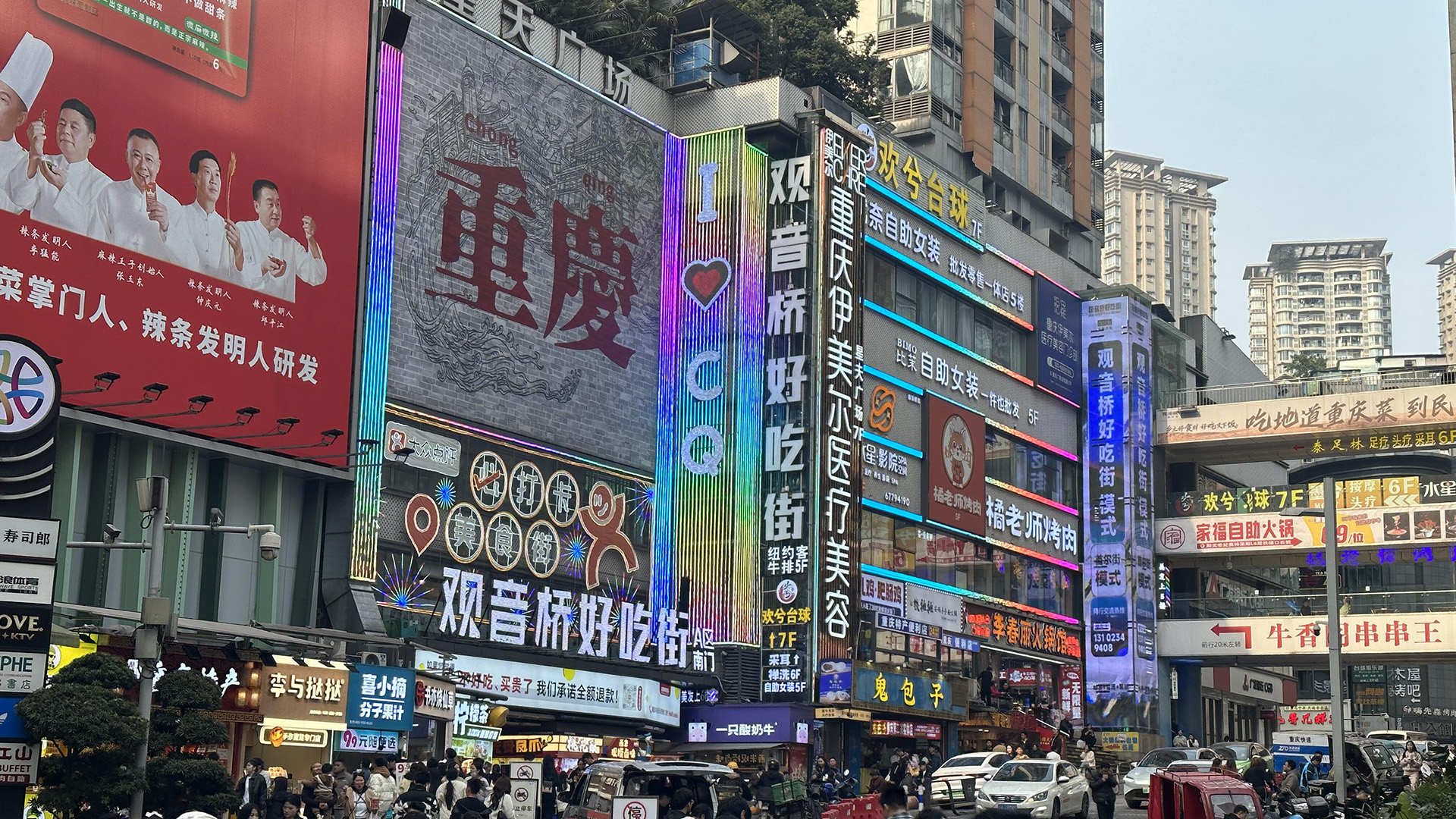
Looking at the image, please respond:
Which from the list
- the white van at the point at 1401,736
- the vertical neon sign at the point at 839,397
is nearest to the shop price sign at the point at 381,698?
the vertical neon sign at the point at 839,397

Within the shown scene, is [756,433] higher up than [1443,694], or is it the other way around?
[756,433]

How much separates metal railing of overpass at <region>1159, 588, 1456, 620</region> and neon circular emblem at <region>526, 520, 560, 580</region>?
33.7 m

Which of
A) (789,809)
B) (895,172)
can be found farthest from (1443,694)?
(789,809)

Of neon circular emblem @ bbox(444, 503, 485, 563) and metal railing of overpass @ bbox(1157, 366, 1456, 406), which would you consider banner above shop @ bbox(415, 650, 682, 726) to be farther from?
metal railing of overpass @ bbox(1157, 366, 1456, 406)

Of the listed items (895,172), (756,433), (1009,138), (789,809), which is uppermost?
(1009,138)

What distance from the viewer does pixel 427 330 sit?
4084 cm

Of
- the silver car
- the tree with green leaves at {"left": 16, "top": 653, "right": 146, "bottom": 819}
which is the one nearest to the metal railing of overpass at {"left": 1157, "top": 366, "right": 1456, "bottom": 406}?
the silver car

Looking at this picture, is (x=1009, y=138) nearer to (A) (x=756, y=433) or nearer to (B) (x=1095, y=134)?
(B) (x=1095, y=134)

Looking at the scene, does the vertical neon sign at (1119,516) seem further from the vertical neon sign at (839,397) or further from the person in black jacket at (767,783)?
the person in black jacket at (767,783)

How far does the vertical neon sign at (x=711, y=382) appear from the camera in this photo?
48656 mm

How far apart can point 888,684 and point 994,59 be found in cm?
3252

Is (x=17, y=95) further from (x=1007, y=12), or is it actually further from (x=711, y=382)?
(x=1007, y=12)

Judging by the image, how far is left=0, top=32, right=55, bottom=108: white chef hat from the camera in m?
32.0

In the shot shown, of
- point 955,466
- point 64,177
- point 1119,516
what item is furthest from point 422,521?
point 1119,516
